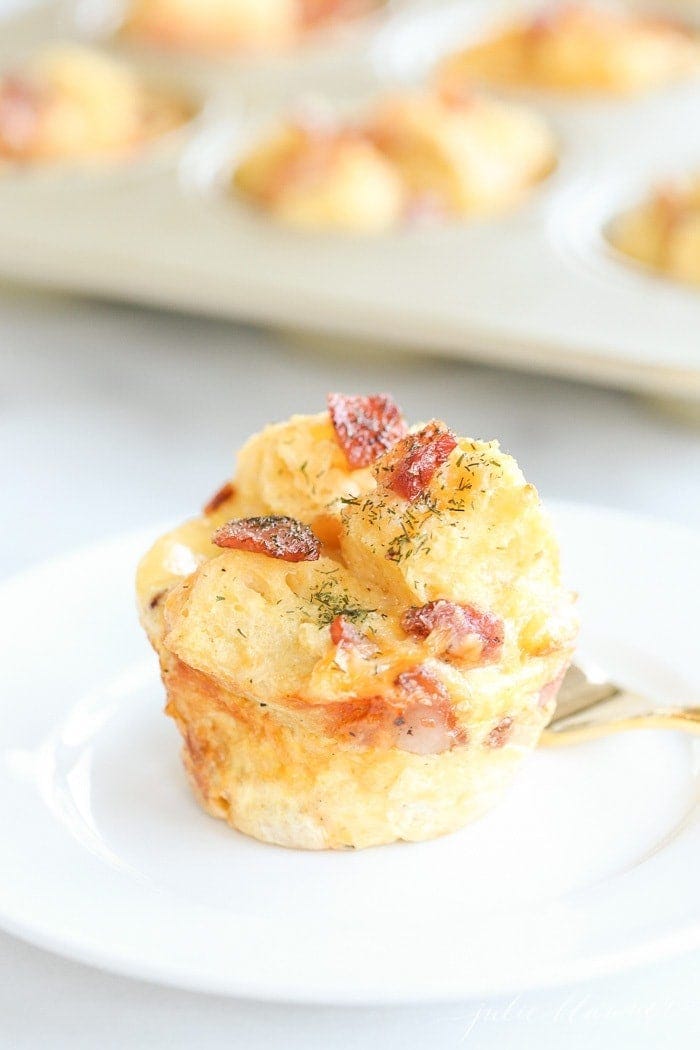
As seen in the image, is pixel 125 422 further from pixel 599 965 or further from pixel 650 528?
pixel 599 965

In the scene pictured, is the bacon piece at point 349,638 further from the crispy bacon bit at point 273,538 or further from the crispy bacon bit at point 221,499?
the crispy bacon bit at point 221,499

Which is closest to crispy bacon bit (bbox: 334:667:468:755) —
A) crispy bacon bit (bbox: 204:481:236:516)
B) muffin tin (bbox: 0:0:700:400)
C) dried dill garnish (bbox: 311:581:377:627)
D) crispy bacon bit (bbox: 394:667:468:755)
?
crispy bacon bit (bbox: 394:667:468:755)

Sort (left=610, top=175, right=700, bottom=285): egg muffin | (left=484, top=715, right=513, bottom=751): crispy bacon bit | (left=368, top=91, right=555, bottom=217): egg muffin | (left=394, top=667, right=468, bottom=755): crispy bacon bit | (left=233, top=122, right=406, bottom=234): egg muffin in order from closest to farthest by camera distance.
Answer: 1. (left=394, top=667, right=468, bottom=755): crispy bacon bit
2. (left=484, top=715, right=513, bottom=751): crispy bacon bit
3. (left=610, top=175, right=700, bottom=285): egg muffin
4. (left=233, top=122, right=406, bottom=234): egg muffin
5. (left=368, top=91, right=555, bottom=217): egg muffin

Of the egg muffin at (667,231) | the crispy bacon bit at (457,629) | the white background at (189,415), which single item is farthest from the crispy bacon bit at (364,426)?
the egg muffin at (667,231)

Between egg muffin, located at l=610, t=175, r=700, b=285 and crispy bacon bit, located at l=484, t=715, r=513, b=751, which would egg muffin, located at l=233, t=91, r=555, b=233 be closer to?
egg muffin, located at l=610, t=175, r=700, b=285

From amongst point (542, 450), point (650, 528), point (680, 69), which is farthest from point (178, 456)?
point (680, 69)

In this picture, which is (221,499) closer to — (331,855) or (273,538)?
(273,538)

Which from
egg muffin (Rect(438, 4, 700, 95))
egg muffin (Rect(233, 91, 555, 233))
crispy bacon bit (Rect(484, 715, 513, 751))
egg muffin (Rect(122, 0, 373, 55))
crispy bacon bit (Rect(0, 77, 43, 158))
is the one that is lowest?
crispy bacon bit (Rect(484, 715, 513, 751))
